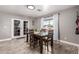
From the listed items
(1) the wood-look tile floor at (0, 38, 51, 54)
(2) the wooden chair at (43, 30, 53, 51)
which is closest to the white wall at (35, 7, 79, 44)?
(2) the wooden chair at (43, 30, 53, 51)

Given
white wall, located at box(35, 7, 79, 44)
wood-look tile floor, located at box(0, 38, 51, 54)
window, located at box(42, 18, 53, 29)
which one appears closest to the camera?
window, located at box(42, 18, 53, 29)

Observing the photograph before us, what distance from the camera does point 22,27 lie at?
2641 mm

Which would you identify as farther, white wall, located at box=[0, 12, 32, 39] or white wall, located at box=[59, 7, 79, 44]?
white wall, located at box=[0, 12, 32, 39]

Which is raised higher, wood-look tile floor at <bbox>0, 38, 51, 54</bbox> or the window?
the window

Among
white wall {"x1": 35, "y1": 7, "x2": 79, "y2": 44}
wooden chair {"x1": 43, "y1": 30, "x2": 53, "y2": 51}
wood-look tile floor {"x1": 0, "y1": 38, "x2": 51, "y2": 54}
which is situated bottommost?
wood-look tile floor {"x1": 0, "y1": 38, "x2": 51, "y2": 54}

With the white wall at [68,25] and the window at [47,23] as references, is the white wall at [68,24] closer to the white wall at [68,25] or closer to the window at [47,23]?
the white wall at [68,25]

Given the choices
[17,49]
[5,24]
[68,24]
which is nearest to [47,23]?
[68,24]

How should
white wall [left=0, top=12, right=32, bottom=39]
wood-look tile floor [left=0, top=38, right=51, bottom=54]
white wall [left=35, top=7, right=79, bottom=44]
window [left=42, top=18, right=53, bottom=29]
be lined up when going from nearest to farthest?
window [left=42, top=18, right=53, bottom=29] → wood-look tile floor [left=0, top=38, right=51, bottom=54] → white wall [left=35, top=7, right=79, bottom=44] → white wall [left=0, top=12, right=32, bottom=39]

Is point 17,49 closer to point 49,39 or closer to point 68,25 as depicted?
point 49,39

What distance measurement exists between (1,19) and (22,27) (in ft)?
4.35

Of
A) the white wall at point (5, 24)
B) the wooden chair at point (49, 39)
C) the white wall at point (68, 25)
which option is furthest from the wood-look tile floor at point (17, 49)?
the white wall at point (68, 25)

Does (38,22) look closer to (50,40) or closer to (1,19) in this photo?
(50,40)

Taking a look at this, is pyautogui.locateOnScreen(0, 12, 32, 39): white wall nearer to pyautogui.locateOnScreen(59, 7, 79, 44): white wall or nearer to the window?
the window
